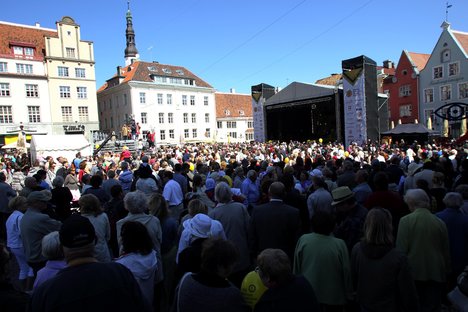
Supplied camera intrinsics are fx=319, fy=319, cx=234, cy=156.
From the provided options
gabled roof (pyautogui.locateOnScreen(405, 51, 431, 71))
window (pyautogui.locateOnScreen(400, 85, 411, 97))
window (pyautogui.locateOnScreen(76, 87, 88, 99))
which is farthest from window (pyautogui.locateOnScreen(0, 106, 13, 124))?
gabled roof (pyautogui.locateOnScreen(405, 51, 431, 71))

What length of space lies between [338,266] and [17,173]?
953 centimetres

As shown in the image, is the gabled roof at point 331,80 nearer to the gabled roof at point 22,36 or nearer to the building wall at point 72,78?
the building wall at point 72,78

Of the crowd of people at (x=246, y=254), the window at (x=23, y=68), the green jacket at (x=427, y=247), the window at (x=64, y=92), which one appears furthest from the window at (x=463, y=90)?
the window at (x=23, y=68)

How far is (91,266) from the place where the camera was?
1715 millimetres

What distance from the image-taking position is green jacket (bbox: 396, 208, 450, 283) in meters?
3.29

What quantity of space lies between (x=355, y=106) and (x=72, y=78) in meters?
32.8

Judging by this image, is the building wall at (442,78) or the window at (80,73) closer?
the building wall at (442,78)

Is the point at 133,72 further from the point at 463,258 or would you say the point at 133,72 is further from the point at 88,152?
the point at 463,258

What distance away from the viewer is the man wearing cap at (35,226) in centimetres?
395

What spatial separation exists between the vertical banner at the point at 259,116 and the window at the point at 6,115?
88.6 ft

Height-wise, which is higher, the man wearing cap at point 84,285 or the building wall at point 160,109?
the building wall at point 160,109

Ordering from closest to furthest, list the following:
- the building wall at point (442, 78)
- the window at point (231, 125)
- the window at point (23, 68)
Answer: the building wall at point (442, 78), the window at point (23, 68), the window at point (231, 125)

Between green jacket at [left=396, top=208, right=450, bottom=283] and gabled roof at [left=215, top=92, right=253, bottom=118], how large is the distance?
52.2 metres

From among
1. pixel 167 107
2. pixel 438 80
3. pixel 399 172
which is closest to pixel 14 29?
pixel 167 107
